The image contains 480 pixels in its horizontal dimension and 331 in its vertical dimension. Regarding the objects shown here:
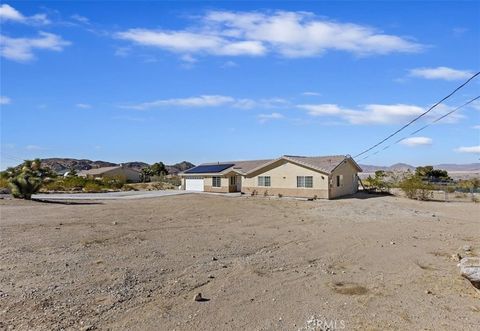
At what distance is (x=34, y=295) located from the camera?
8469 millimetres

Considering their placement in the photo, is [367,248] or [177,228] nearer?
[367,248]

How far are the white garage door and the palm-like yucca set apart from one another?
20405 millimetres

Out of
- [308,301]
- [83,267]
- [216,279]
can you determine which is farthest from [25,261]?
[308,301]

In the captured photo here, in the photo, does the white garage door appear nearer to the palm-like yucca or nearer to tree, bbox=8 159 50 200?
tree, bbox=8 159 50 200

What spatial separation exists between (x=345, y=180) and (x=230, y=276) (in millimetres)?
30325

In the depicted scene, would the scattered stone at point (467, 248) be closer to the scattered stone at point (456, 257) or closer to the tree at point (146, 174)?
the scattered stone at point (456, 257)

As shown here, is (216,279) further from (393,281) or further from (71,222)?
(71,222)

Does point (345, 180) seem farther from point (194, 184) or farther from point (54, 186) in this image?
point (54, 186)

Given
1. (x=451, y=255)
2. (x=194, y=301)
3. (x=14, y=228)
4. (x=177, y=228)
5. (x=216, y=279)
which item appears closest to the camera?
(x=194, y=301)

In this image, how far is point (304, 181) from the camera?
36.8 metres

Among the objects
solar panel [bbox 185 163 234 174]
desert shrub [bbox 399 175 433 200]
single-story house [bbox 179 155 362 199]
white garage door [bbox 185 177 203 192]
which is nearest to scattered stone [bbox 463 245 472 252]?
single-story house [bbox 179 155 362 199]

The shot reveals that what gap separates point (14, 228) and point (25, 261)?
6.27 meters

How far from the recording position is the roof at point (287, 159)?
118ft

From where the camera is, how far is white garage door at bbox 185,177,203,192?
4841cm
